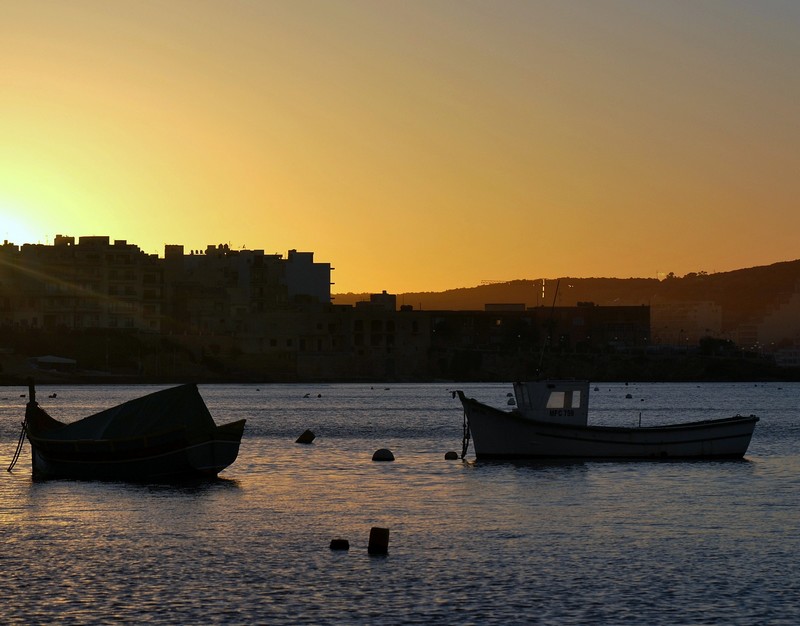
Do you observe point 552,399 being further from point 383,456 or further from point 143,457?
point 143,457

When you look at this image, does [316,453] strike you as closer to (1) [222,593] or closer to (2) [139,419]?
(2) [139,419]

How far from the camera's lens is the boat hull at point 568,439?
214ft

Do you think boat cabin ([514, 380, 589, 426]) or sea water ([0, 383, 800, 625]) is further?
boat cabin ([514, 380, 589, 426])

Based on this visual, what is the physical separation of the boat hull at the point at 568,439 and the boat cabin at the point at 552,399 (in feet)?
1.96

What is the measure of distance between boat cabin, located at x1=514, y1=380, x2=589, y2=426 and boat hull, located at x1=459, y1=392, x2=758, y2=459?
60 centimetres

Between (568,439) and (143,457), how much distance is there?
20781 mm

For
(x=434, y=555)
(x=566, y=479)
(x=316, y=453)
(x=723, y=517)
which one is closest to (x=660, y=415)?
(x=316, y=453)

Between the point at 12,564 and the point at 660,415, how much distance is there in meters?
119

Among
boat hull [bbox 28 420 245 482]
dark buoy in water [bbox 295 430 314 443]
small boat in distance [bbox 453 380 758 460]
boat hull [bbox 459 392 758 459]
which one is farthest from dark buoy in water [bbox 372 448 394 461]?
dark buoy in water [bbox 295 430 314 443]

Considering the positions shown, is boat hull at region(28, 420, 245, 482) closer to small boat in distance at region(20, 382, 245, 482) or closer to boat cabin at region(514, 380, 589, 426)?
small boat in distance at region(20, 382, 245, 482)

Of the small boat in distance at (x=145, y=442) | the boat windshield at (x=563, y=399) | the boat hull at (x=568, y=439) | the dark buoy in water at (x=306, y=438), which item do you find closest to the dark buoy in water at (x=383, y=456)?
the boat hull at (x=568, y=439)

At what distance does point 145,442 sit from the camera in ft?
190

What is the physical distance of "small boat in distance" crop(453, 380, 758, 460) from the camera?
65.1 m

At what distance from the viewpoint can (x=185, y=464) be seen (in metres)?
59.0
